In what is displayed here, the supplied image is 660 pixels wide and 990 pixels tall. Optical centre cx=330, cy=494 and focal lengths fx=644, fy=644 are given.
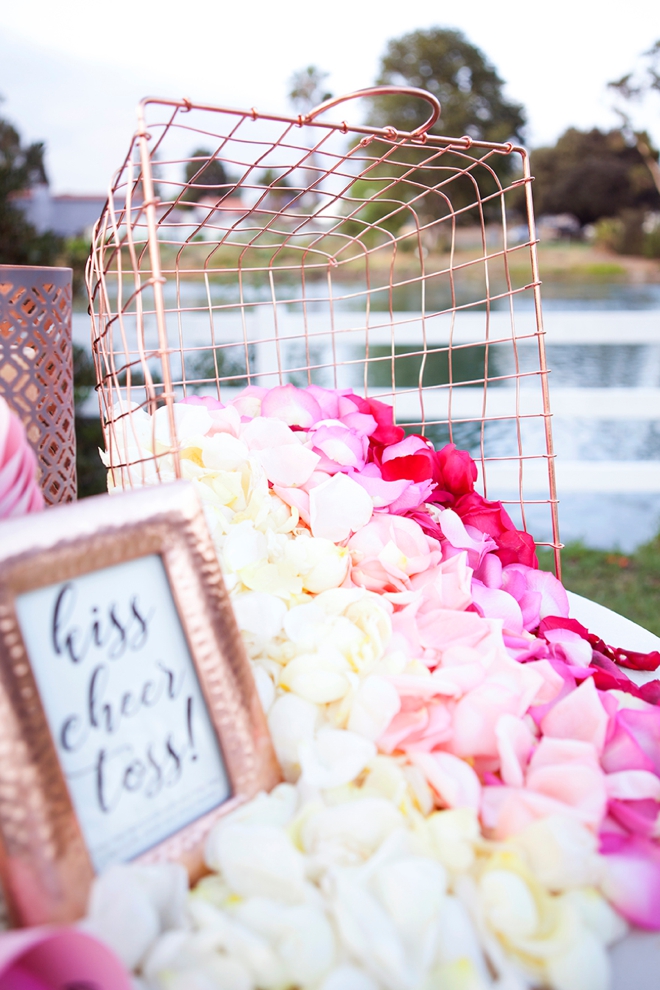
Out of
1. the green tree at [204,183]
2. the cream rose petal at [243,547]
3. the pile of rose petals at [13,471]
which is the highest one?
the green tree at [204,183]

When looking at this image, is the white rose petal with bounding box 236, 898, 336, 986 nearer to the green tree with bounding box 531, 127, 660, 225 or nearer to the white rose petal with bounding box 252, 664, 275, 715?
the white rose petal with bounding box 252, 664, 275, 715

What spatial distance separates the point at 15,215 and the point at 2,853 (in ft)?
10.3

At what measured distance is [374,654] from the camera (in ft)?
1.66

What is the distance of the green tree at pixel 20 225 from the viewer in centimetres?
281

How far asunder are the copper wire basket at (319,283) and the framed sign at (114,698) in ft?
0.37

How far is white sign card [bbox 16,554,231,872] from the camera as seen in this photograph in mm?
362

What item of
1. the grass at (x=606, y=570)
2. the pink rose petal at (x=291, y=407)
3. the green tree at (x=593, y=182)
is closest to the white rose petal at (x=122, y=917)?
the pink rose petal at (x=291, y=407)

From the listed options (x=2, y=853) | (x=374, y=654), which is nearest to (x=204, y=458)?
(x=374, y=654)

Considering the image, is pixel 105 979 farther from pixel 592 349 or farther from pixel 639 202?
pixel 639 202

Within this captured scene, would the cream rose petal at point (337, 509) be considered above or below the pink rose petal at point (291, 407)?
below

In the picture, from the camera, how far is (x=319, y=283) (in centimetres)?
504

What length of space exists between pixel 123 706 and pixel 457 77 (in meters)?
7.89

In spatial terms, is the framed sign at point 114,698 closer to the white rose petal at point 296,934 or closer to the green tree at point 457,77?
the white rose petal at point 296,934

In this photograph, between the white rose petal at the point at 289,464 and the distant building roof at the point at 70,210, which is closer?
the white rose petal at the point at 289,464
